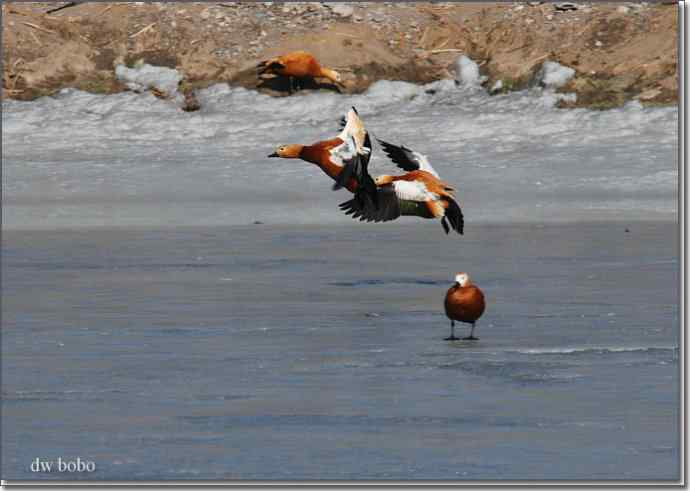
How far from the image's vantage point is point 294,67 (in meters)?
24.6

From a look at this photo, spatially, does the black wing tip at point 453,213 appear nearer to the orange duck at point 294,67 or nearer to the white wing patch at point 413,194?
the white wing patch at point 413,194

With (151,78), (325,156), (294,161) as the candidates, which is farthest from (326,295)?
(151,78)

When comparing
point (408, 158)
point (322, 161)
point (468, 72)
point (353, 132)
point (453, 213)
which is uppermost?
point (353, 132)

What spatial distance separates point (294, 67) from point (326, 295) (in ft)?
37.6

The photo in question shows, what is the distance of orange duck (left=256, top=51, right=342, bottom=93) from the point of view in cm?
2436

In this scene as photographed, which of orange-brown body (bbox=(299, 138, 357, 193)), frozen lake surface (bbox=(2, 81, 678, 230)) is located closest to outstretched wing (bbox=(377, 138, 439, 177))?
orange-brown body (bbox=(299, 138, 357, 193))

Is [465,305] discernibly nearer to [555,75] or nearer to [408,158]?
[408,158]

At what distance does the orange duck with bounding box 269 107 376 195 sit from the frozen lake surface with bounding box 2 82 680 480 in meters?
0.81

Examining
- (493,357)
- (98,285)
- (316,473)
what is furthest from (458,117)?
(316,473)

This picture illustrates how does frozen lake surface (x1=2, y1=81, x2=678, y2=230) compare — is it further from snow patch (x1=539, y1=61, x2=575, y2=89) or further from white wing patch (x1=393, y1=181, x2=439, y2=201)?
white wing patch (x1=393, y1=181, x2=439, y2=201)

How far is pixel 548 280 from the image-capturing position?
556 inches

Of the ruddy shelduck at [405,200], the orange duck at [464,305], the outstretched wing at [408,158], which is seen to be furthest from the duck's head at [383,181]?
the orange duck at [464,305]

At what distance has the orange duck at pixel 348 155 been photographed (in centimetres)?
1355

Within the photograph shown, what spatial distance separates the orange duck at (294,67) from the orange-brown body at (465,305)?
13.1 m
